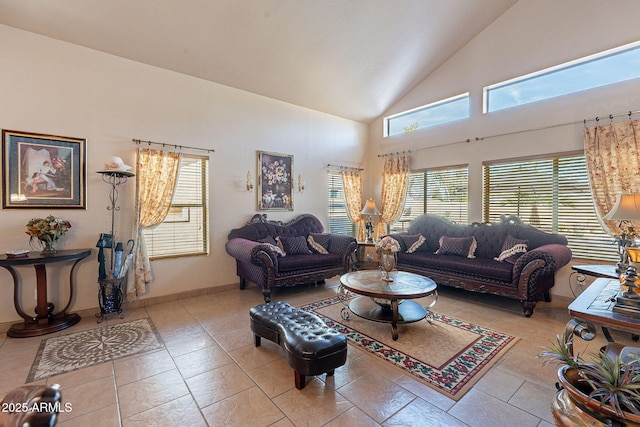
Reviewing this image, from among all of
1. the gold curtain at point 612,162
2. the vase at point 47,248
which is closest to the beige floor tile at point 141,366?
the vase at point 47,248

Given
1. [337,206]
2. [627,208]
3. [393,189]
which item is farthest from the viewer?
[337,206]

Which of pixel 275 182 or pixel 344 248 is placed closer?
pixel 344 248

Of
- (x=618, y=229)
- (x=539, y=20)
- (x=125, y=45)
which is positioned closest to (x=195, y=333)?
(x=125, y=45)

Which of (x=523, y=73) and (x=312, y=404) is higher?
(x=523, y=73)

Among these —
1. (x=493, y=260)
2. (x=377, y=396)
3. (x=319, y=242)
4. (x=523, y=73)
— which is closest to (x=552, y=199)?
(x=493, y=260)

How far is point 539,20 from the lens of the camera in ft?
13.9

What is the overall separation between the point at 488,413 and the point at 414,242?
3192 millimetres

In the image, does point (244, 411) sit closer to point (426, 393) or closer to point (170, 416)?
point (170, 416)

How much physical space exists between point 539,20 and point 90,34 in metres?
6.07

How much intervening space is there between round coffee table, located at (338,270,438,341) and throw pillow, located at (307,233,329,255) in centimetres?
129

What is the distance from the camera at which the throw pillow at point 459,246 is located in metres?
4.45

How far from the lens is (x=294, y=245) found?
4672mm

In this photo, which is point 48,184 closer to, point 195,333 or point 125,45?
point 125,45

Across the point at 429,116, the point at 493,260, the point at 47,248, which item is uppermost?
the point at 429,116
